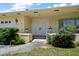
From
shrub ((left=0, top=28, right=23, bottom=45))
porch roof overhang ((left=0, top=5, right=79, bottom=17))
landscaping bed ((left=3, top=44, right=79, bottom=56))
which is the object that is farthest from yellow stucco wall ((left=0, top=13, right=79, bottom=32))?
landscaping bed ((left=3, top=44, right=79, bottom=56))

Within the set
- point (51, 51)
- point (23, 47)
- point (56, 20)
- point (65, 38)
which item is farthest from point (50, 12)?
point (23, 47)

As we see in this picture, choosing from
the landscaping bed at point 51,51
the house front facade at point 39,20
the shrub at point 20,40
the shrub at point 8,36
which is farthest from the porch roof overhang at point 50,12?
the landscaping bed at point 51,51

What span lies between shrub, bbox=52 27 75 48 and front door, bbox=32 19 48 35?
47cm

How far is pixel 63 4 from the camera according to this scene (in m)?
9.38

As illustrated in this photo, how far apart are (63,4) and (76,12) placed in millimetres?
513

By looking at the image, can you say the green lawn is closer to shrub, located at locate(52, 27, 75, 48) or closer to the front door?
shrub, located at locate(52, 27, 75, 48)

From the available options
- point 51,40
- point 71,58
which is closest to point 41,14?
point 51,40

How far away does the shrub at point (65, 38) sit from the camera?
9568mm

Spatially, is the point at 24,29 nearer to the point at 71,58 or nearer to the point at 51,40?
the point at 51,40

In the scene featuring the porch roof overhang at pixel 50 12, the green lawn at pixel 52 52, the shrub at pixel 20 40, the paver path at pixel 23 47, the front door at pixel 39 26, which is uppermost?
the porch roof overhang at pixel 50 12

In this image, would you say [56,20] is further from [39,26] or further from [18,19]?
[18,19]

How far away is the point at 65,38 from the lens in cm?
973

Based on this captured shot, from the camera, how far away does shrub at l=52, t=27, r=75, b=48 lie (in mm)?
9568

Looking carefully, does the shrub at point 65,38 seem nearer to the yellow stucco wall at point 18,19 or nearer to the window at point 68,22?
the window at point 68,22
